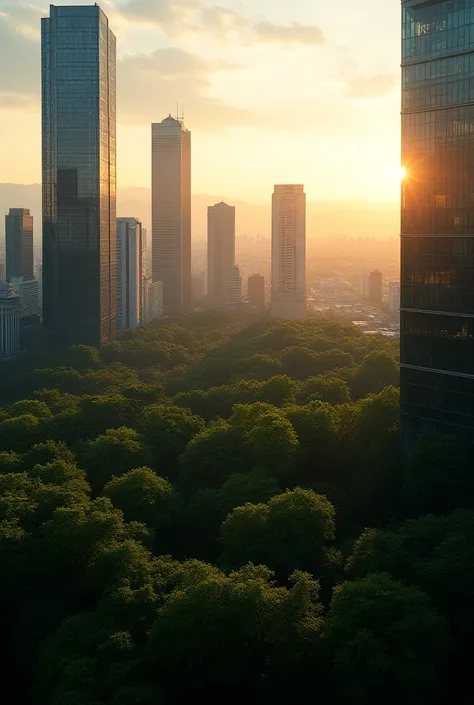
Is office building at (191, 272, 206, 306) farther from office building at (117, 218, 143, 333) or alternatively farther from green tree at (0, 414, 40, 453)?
green tree at (0, 414, 40, 453)

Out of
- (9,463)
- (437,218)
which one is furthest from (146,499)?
(437,218)

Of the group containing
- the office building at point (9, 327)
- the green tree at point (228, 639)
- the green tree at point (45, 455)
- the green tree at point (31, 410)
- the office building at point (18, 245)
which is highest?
the office building at point (18, 245)

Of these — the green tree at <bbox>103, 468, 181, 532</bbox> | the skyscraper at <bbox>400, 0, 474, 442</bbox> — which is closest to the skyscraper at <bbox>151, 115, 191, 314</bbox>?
the skyscraper at <bbox>400, 0, 474, 442</bbox>

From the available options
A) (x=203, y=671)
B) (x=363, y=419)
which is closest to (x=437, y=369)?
(x=363, y=419)

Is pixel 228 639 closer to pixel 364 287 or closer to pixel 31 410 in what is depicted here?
pixel 31 410

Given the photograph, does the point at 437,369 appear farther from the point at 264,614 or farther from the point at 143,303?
the point at 143,303

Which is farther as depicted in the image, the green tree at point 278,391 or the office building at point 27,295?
the office building at point 27,295

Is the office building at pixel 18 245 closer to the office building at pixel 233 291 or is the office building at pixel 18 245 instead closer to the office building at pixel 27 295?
the office building at pixel 27 295

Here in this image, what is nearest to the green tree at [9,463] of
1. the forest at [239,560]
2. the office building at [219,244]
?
the forest at [239,560]
